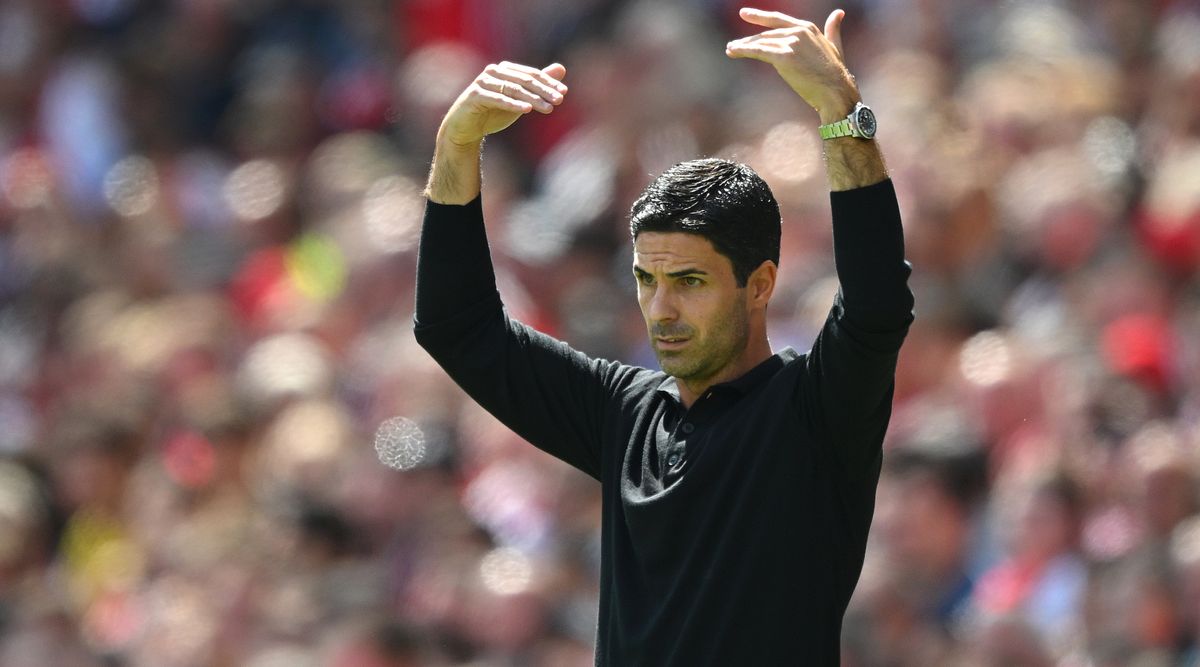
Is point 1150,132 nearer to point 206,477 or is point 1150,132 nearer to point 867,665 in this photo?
point 867,665

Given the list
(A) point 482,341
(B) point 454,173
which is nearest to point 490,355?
(A) point 482,341

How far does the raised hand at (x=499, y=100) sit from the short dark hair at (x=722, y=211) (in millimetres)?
224

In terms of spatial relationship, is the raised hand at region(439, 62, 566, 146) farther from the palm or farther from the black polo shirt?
the black polo shirt

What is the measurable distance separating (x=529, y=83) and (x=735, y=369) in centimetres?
55

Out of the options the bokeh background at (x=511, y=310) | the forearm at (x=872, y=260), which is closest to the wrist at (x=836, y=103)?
the forearm at (x=872, y=260)

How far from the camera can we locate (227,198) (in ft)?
28.2

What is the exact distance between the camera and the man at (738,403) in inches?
116

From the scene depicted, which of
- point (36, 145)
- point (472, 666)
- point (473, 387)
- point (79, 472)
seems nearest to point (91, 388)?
point (79, 472)

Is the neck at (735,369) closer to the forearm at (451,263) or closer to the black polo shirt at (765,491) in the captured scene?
the black polo shirt at (765,491)

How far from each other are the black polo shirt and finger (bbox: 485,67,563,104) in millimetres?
483

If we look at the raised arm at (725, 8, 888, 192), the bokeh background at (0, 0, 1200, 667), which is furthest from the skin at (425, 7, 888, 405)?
the bokeh background at (0, 0, 1200, 667)

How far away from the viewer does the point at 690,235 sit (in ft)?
10.1

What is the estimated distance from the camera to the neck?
3137mm

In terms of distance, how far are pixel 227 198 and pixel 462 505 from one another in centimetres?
279
